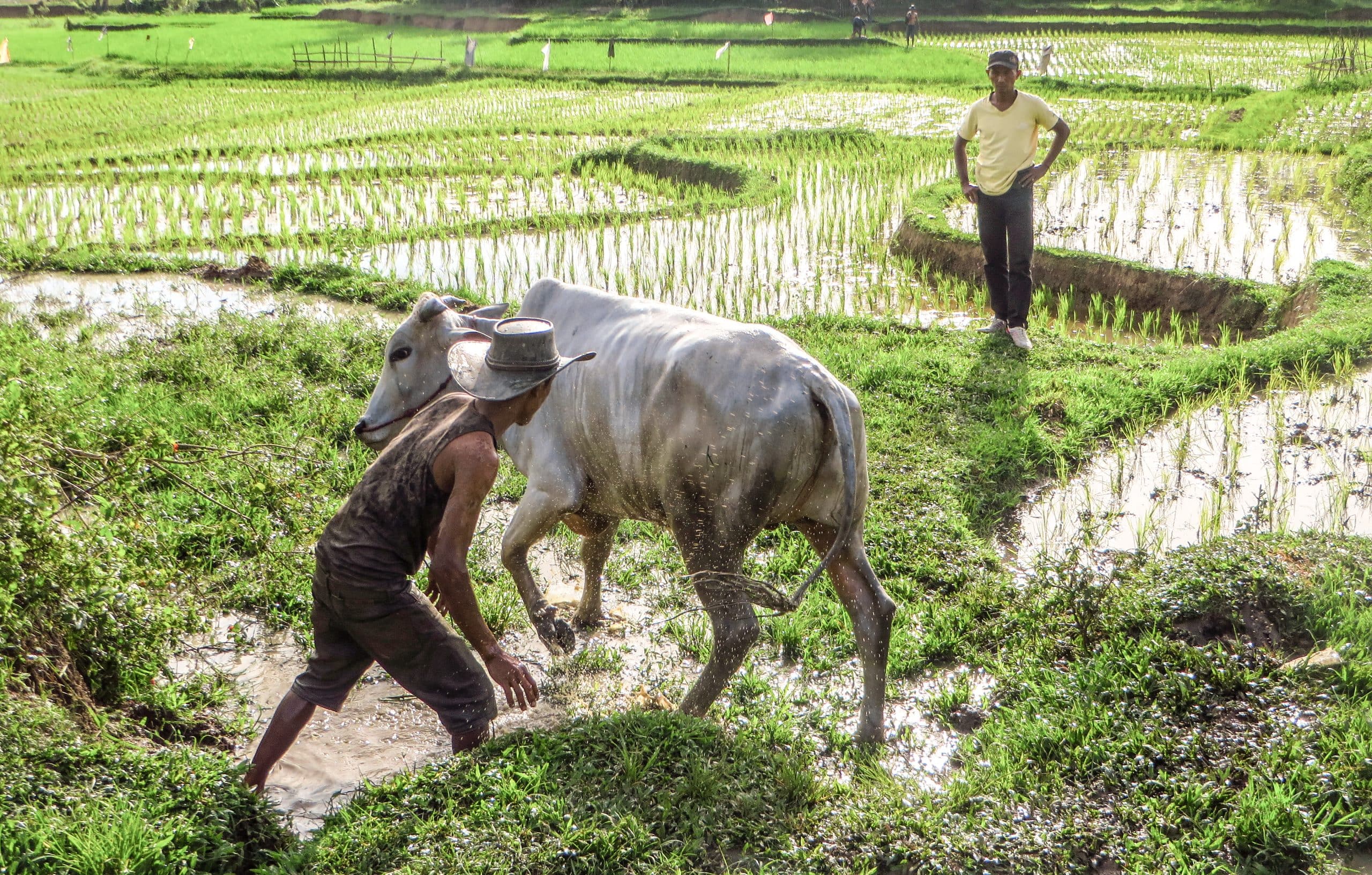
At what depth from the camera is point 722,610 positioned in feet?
10.8

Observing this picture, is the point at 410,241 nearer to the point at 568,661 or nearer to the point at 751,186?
the point at 751,186

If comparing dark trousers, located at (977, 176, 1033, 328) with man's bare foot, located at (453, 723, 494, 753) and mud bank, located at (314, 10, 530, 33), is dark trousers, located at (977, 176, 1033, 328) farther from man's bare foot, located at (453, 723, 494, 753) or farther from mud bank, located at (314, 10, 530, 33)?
mud bank, located at (314, 10, 530, 33)

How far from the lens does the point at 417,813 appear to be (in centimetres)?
275

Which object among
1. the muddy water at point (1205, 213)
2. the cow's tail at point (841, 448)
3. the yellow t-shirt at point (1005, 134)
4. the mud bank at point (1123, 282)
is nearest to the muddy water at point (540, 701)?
the cow's tail at point (841, 448)

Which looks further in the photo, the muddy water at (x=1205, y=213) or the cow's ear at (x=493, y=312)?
the muddy water at (x=1205, y=213)

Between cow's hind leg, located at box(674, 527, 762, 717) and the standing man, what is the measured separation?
12.5 ft

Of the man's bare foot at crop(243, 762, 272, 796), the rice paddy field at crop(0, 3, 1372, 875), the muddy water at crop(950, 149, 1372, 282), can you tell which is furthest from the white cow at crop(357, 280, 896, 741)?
the muddy water at crop(950, 149, 1372, 282)

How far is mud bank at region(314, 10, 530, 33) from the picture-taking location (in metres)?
30.1

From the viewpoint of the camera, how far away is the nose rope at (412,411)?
370 centimetres

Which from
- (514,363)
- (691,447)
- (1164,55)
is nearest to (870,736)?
(691,447)

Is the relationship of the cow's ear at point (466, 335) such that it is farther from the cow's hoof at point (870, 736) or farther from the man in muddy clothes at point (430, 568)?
the cow's hoof at point (870, 736)

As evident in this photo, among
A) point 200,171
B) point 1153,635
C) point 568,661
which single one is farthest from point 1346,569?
point 200,171

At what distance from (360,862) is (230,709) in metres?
1.16

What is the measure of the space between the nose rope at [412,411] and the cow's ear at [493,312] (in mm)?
307
